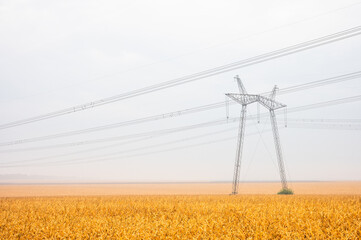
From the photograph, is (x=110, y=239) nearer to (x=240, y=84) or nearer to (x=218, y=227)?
(x=218, y=227)

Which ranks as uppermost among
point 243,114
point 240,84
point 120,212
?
point 240,84

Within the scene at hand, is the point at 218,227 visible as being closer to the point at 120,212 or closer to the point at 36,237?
the point at 36,237

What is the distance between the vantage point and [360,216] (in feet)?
54.1

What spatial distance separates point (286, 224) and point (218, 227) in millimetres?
3025

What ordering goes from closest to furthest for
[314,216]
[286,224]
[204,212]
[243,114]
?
[286,224], [314,216], [204,212], [243,114]

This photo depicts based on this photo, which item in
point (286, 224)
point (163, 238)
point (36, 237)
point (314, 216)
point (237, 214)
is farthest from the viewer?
point (237, 214)

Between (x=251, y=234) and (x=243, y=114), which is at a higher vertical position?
(x=243, y=114)

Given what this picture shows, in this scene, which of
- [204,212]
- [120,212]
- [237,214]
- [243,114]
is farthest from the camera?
[243,114]

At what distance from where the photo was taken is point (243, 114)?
123 ft

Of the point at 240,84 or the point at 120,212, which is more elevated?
the point at 240,84

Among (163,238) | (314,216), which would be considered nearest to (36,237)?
(163,238)

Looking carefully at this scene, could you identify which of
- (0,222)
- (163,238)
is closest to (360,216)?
(163,238)

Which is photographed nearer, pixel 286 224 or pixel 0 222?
pixel 286 224

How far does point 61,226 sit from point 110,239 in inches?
144
